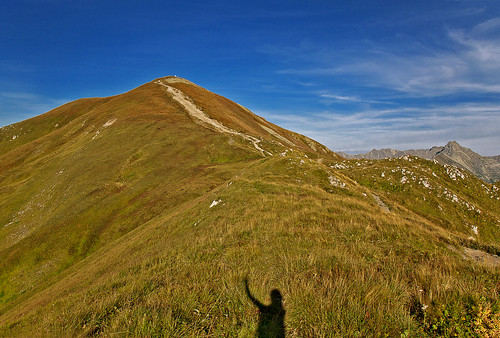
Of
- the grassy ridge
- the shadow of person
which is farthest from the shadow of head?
the grassy ridge

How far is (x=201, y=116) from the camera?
75688 mm

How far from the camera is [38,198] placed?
47.2m

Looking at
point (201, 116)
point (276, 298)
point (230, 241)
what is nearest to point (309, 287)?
point (276, 298)

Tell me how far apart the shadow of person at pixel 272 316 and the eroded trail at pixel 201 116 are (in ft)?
155

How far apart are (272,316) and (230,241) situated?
17.3 feet

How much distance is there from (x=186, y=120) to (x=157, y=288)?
67692mm

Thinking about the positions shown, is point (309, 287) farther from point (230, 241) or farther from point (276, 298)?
point (230, 241)

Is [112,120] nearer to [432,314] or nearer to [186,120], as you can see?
[186,120]

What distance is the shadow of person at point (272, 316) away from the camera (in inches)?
184

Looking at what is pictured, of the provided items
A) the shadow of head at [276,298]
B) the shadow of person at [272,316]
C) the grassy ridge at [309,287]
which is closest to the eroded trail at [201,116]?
the grassy ridge at [309,287]

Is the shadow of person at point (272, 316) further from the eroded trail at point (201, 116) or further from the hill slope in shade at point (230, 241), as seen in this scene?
the eroded trail at point (201, 116)

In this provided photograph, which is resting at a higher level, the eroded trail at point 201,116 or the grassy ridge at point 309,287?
the eroded trail at point 201,116

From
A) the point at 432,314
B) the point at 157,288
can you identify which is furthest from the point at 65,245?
the point at 432,314

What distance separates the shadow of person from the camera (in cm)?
466
